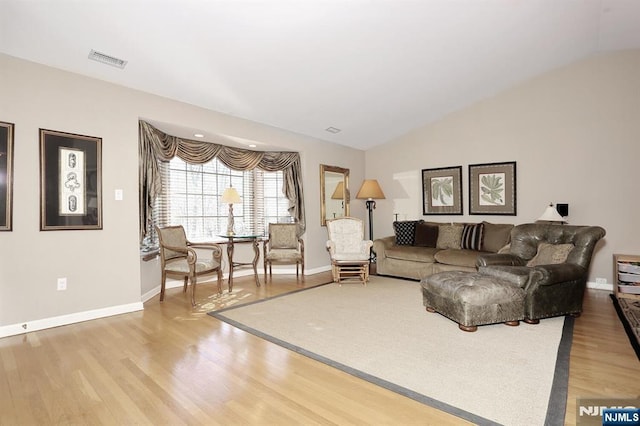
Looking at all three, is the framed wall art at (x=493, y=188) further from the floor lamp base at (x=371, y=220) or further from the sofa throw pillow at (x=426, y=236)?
the floor lamp base at (x=371, y=220)

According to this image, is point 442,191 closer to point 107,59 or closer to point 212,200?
point 212,200

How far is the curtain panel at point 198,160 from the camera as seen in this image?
4191mm

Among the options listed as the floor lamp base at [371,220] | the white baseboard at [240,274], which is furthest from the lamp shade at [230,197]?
the floor lamp base at [371,220]

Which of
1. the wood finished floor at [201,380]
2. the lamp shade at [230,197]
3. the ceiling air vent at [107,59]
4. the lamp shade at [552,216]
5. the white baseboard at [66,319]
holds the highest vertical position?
the ceiling air vent at [107,59]

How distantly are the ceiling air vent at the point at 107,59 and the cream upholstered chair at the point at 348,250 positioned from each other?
352 centimetres

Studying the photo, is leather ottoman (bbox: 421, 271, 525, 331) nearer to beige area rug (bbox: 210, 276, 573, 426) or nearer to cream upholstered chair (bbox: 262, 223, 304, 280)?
beige area rug (bbox: 210, 276, 573, 426)

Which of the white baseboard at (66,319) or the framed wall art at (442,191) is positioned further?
the framed wall art at (442,191)

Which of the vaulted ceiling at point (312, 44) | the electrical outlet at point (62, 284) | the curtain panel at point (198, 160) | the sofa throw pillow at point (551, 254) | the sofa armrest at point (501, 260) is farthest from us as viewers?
the curtain panel at point (198, 160)

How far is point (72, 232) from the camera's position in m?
3.44

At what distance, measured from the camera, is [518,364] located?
2377mm

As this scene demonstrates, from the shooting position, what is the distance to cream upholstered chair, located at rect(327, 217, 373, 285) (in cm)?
515

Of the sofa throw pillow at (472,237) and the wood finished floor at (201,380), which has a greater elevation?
the sofa throw pillow at (472,237)

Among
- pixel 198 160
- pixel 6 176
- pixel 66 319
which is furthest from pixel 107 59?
pixel 66 319

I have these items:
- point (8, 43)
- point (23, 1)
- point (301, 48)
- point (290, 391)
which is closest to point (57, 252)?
point (8, 43)
